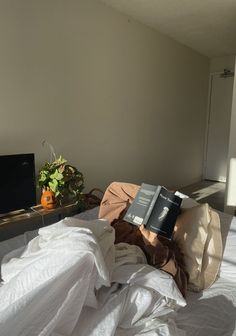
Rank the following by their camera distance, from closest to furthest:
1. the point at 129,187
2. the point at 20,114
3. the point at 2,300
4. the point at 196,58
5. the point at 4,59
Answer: the point at 2,300, the point at 129,187, the point at 4,59, the point at 20,114, the point at 196,58

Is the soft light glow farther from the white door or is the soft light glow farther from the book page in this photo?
the white door

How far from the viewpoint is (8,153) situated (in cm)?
234

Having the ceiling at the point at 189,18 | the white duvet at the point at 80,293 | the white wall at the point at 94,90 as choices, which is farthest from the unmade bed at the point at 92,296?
the ceiling at the point at 189,18

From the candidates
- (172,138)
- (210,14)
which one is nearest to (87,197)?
(172,138)

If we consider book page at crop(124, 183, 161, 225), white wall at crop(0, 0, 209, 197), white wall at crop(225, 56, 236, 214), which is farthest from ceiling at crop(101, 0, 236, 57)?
book page at crop(124, 183, 161, 225)

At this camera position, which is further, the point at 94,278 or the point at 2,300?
the point at 94,278

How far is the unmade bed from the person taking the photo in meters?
0.89

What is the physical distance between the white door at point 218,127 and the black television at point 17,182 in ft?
13.9

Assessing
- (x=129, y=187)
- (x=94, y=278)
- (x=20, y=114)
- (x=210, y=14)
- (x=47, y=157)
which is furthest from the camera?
(x=210, y=14)

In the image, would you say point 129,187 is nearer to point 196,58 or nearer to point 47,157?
point 47,157

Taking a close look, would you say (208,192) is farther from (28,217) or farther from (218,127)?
(28,217)

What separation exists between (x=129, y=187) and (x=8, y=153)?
1125 millimetres

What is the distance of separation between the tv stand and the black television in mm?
52

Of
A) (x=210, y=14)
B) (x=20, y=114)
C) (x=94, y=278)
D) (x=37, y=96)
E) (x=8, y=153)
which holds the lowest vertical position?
(x=94, y=278)
